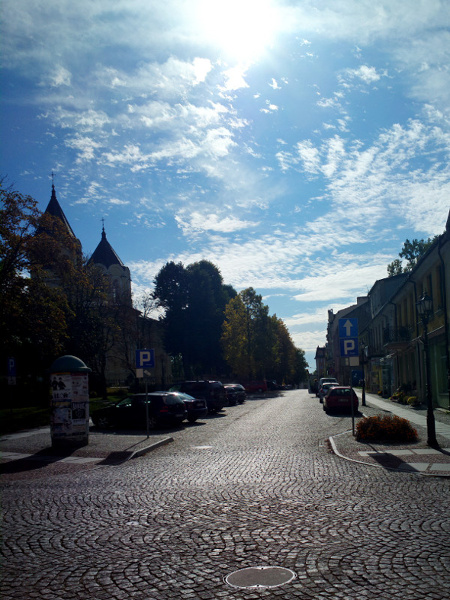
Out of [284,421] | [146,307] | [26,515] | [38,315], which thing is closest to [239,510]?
[26,515]

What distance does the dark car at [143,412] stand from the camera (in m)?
20.5

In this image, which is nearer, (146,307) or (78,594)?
(78,594)

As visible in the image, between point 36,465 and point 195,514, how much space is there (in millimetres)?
6900

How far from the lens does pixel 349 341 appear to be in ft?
54.9

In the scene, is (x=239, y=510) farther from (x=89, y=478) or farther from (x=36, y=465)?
(x=36, y=465)

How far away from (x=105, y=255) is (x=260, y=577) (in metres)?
65.1

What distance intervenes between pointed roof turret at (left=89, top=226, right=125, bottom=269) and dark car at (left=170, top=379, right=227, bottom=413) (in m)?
39.5

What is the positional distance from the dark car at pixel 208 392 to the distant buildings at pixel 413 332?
25.1 ft

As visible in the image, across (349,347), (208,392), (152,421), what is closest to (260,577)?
(349,347)

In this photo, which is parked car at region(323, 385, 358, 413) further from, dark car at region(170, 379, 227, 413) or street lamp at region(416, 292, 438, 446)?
street lamp at region(416, 292, 438, 446)

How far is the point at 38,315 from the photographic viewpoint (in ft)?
78.0

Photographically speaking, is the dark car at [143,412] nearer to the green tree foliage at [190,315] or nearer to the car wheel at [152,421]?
the car wheel at [152,421]

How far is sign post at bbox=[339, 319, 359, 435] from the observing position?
1641 cm

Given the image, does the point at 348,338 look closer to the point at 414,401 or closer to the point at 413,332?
the point at 414,401
